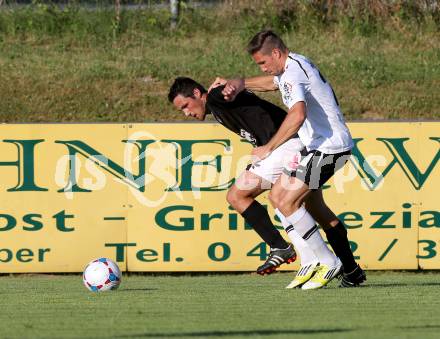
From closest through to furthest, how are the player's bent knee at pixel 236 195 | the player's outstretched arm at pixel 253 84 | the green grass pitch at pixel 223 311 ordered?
the green grass pitch at pixel 223 311
the player's outstretched arm at pixel 253 84
the player's bent knee at pixel 236 195

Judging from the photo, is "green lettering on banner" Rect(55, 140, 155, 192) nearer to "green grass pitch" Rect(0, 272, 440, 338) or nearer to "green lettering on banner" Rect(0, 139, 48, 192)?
"green lettering on banner" Rect(0, 139, 48, 192)

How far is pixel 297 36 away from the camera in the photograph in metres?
18.4

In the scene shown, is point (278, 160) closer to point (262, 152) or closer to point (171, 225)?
point (262, 152)

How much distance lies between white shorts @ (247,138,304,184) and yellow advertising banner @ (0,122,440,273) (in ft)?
10.3

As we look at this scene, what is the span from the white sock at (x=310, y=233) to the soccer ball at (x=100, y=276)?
1596mm

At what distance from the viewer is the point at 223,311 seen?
7.70m

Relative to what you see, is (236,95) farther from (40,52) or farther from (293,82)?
(40,52)

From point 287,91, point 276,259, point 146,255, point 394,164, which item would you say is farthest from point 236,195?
point 394,164

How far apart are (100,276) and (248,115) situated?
1.82m

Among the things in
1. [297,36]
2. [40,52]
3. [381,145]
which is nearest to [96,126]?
[381,145]

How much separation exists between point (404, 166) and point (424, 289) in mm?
3107

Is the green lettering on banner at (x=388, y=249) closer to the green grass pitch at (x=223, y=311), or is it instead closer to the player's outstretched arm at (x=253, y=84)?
the green grass pitch at (x=223, y=311)

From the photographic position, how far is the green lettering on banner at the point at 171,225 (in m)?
12.5

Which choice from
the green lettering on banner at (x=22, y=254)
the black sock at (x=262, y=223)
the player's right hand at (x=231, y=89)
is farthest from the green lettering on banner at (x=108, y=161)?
the player's right hand at (x=231, y=89)
